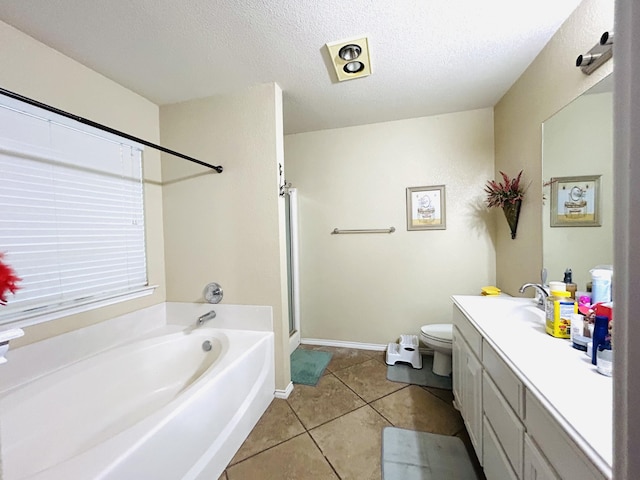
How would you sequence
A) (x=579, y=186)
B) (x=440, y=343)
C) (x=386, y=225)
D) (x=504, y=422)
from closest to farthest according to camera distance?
(x=504, y=422)
(x=579, y=186)
(x=440, y=343)
(x=386, y=225)

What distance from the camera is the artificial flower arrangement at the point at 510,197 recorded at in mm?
1825

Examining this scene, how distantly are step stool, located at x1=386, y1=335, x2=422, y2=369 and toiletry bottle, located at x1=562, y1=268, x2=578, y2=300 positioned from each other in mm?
1279

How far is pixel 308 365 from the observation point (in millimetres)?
2324

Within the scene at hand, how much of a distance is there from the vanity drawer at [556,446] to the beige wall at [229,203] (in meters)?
1.45

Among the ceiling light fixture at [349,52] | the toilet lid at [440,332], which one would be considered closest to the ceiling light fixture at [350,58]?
the ceiling light fixture at [349,52]

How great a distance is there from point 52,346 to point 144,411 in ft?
2.05

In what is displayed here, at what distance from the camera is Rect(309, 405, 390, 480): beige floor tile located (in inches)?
51.9

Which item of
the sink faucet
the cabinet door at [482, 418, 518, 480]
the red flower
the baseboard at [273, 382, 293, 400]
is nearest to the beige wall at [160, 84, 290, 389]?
the baseboard at [273, 382, 293, 400]

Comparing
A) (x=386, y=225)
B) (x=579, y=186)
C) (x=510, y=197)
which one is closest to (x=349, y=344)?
(x=386, y=225)

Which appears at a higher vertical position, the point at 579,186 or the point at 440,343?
the point at 579,186

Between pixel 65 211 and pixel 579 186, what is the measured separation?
110 inches

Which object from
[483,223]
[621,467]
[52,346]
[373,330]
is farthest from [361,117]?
[52,346]

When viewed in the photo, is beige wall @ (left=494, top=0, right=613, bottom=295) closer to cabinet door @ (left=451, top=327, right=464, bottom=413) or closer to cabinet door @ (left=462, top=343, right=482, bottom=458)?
cabinet door @ (left=451, top=327, right=464, bottom=413)

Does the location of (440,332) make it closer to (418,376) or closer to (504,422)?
(418,376)
